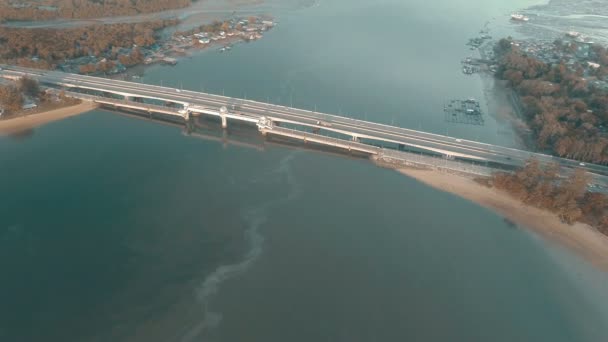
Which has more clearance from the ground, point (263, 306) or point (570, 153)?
point (570, 153)

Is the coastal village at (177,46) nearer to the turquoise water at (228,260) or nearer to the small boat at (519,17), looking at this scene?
the turquoise water at (228,260)

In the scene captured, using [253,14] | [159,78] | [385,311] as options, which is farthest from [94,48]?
[385,311]

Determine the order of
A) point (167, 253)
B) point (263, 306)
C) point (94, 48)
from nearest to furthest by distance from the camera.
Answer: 1. point (263, 306)
2. point (167, 253)
3. point (94, 48)

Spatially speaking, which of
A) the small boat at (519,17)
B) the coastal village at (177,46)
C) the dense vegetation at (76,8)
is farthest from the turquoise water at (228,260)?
the small boat at (519,17)

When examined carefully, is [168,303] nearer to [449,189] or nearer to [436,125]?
[449,189]

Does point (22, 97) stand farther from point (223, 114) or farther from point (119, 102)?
point (223, 114)

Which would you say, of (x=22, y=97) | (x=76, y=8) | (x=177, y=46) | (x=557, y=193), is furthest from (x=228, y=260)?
(x=76, y=8)
